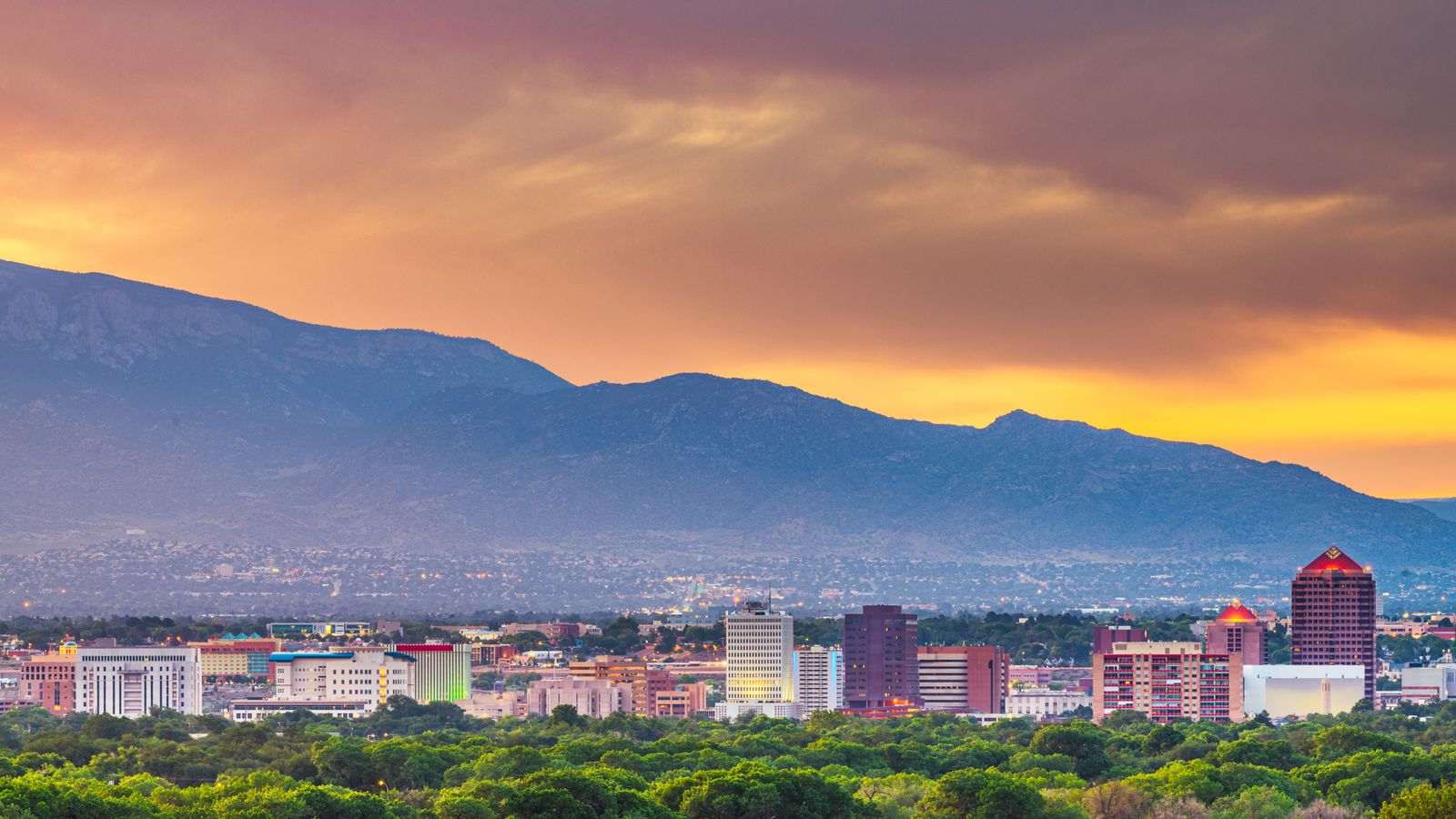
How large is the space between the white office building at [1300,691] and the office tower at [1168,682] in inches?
85.4

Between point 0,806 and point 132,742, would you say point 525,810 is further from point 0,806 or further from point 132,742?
point 132,742

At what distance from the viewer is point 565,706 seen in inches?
6132

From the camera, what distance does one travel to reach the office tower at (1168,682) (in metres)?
189

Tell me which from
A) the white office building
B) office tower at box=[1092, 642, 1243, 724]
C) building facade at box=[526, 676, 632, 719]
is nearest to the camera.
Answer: office tower at box=[1092, 642, 1243, 724]

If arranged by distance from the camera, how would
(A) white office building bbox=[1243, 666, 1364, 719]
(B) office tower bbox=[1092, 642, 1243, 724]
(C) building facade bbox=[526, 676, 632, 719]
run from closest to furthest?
(B) office tower bbox=[1092, 642, 1243, 724]
(A) white office building bbox=[1243, 666, 1364, 719]
(C) building facade bbox=[526, 676, 632, 719]

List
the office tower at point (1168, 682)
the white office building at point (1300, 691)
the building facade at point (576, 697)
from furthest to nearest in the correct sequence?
the building facade at point (576, 697), the white office building at point (1300, 691), the office tower at point (1168, 682)

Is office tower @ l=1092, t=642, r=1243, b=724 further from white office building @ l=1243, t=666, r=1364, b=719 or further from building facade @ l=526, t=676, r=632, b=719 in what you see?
building facade @ l=526, t=676, r=632, b=719

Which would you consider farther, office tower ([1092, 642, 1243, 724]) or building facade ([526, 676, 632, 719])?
building facade ([526, 676, 632, 719])

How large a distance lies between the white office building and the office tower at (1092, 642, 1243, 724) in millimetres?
2168

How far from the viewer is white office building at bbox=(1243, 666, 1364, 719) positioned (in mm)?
190875

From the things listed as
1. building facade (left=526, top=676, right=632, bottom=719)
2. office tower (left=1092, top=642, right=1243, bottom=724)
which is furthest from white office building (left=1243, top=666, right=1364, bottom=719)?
building facade (left=526, top=676, right=632, bottom=719)

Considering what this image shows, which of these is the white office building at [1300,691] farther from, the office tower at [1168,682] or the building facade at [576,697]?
the building facade at [576,697]

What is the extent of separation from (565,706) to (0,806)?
94.5 m

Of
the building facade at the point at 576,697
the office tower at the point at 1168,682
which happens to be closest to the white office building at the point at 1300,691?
the office tower at the point at 1168,682
